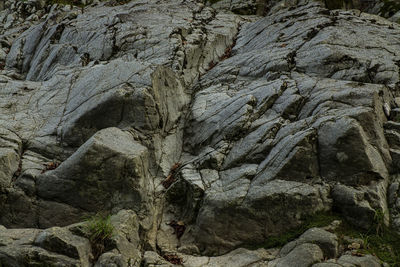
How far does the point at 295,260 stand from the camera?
895 cm

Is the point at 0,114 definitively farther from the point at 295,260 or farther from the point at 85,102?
the point at 295,260

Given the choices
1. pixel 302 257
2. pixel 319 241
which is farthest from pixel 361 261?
pixel 302 257

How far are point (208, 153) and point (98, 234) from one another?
5.60 meters

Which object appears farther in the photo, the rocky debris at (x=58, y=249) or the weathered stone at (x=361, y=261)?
the weathered stone at (x=361, y=261)

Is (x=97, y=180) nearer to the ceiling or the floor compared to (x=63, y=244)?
nearer to the floor

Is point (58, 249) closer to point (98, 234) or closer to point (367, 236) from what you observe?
point (98, 234)

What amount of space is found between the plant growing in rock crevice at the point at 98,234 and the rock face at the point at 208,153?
14 centimetres

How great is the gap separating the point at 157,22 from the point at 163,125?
40.1 feet

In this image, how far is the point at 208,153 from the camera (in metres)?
13.1

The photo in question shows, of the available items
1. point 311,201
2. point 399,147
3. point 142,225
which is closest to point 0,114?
point 142,225

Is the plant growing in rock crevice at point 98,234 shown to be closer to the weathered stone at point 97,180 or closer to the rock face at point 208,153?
the rock face at point 208,153

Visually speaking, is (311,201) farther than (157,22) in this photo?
No

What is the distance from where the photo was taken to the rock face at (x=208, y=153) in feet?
33.0

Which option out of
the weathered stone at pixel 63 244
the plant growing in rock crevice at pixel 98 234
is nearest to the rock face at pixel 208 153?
the weathered stone at pixel 63 244
